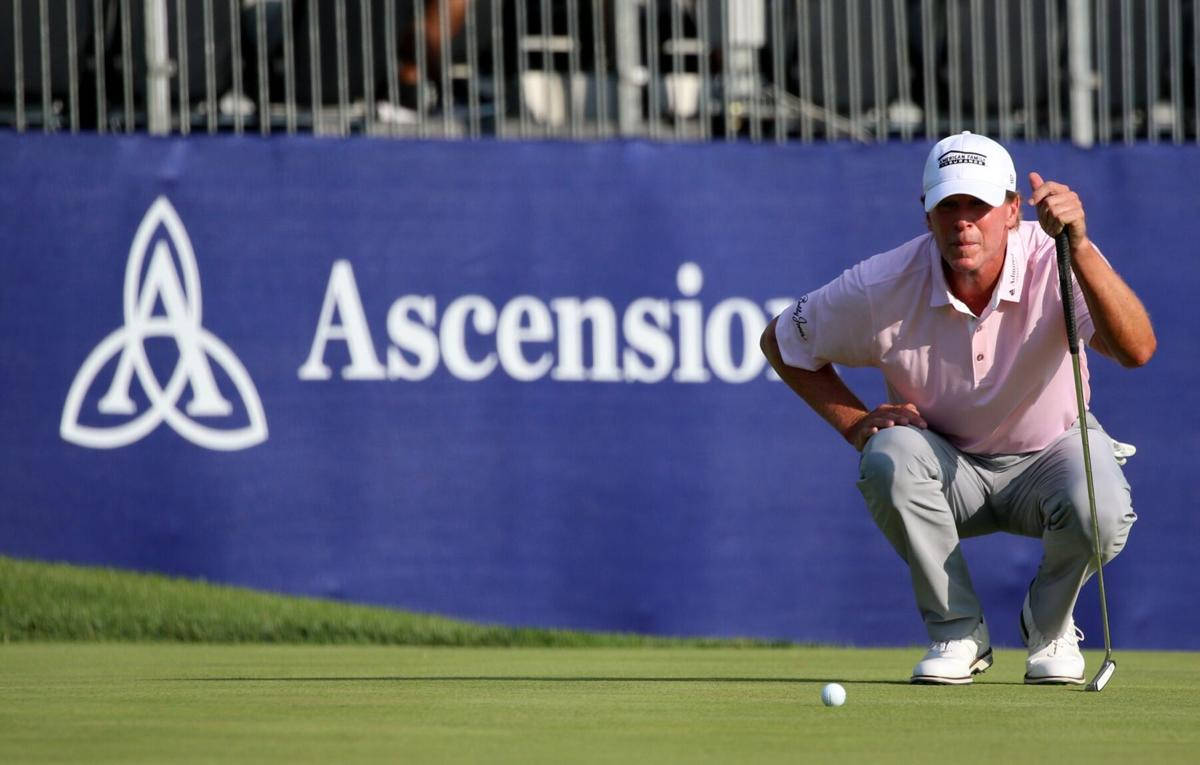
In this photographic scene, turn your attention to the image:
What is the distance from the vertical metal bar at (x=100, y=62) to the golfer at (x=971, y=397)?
14.1ft

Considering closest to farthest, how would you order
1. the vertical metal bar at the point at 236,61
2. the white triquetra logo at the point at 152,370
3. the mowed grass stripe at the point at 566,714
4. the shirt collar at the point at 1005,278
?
the mowed grass stripe at the point at 566,714
the shirt collar at the point at 1005,278
the white triquetra logo at the point at 152,370
the vertical metal bar at the point at 236,61

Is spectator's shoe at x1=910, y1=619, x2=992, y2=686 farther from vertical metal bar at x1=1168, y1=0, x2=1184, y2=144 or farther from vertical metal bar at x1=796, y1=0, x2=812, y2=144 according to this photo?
vertical metal bar at x1=1168, y1=0, x2=1184, y2=144

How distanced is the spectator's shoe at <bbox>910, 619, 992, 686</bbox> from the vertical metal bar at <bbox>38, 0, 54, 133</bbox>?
16.6 ft

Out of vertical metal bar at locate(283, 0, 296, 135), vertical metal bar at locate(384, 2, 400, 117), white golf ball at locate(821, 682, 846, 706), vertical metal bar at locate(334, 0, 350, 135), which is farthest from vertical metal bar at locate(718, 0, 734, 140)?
white golf ball at locate(821, 682, 846, 706)

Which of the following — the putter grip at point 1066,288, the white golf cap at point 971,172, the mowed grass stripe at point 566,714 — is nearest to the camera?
the mowed grass stripe at point 566,714

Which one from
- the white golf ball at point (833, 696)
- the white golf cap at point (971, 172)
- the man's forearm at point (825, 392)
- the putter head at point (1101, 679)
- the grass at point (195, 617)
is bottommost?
the grass at point (195, 617)

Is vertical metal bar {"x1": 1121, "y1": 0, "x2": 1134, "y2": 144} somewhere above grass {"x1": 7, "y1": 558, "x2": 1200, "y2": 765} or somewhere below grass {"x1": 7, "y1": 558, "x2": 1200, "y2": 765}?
above

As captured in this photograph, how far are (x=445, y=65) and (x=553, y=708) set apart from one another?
200 inches

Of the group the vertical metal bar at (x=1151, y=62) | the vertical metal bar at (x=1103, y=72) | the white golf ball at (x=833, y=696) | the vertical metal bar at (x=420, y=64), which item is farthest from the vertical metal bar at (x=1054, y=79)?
the white golf ball at (x=833, y=696)

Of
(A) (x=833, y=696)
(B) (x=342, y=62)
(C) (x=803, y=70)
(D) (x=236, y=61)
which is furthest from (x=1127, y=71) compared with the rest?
(A) (x=833, y=696)

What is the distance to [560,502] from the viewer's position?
310 inches

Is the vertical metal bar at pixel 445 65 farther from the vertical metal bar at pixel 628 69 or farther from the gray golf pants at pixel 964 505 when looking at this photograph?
the gray golf pants at pixel 964 505

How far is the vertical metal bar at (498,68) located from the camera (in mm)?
8539

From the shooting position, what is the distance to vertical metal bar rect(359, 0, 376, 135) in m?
8.50
